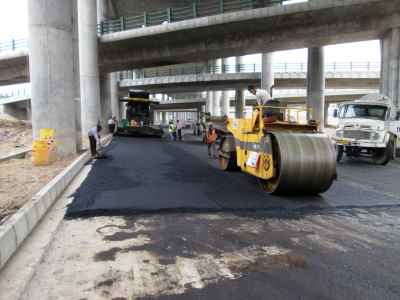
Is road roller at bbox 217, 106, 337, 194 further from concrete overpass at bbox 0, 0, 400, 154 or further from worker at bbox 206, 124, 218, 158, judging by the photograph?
concrete overpass at bbox 0, 0, 400, 154

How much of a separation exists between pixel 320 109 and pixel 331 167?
25.7m

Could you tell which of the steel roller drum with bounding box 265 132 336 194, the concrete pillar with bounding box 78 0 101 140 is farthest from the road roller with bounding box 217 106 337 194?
the concrete pillar with bounding box 78 0 101 140

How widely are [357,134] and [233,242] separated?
10.9 metres

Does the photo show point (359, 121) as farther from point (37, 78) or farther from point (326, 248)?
point (37, 78)

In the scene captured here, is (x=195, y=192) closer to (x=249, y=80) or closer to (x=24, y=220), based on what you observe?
(x=24, y=220)

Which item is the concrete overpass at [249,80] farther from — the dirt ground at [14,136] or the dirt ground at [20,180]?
the dirt ground at [20,180]

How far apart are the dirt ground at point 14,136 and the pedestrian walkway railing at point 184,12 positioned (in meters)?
9.39

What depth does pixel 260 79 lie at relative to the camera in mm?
35906

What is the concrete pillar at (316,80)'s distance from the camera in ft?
98.5

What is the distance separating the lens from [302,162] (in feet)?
21.6

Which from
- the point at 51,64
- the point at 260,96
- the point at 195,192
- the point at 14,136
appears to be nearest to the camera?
the point at 195,192

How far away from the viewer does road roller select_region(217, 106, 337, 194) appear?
21.7ft

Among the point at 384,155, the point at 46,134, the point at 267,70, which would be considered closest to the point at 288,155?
the point at 46,134

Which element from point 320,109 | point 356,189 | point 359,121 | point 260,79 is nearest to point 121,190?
point 356,189
